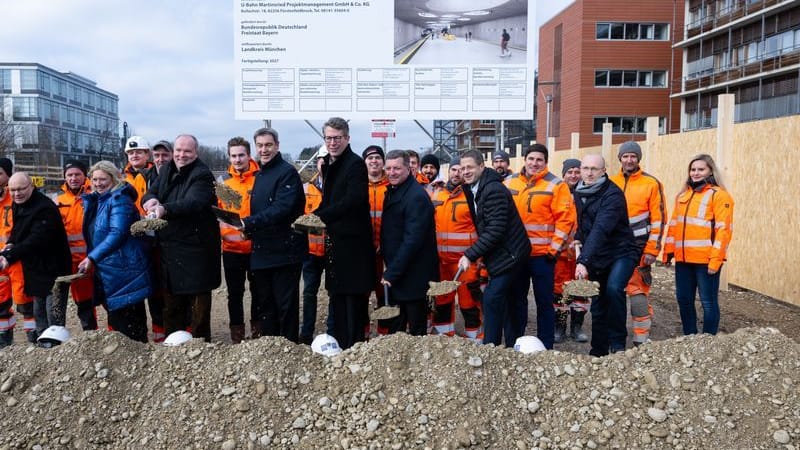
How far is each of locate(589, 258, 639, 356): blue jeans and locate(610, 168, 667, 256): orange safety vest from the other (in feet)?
1.96

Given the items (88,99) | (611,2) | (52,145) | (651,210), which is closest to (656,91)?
(611,2)

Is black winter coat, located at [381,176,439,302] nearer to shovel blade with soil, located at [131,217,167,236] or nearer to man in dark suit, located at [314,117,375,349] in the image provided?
man in dark suit, located at [314,117,375,349]

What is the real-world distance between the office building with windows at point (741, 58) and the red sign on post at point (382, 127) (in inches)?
1026

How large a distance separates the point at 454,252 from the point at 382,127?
4.25m

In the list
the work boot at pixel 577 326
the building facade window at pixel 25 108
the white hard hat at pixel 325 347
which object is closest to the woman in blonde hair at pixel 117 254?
the white hard hat at pixel 325 347

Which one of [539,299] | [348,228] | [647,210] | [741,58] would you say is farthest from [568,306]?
[741,58]

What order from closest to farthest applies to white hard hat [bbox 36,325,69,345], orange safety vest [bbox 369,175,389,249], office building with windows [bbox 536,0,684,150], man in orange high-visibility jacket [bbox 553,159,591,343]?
1. white hard hat [bbox 36,325,69,345]
2. orange safety vest [bbox 369,175,389,249]
3. man in orange high-visibility jacket [bbox 553,159,591,343]
4. office building with windows [bbox 536,0,684,150]

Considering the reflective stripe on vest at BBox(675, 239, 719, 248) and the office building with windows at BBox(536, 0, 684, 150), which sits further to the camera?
the office building with windows at BBox(536, 0, 684, 150)

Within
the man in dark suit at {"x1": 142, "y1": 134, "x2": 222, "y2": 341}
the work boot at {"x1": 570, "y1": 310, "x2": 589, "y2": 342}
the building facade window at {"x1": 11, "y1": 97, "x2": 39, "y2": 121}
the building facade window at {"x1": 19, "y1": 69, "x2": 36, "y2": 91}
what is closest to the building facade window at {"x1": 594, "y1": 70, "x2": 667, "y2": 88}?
the work boot at {"x1": 570, "y1": 310, "x2": 589, "y2": 342}

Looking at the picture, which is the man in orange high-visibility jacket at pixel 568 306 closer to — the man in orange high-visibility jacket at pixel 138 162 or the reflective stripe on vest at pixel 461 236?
the reflective stripe on vest at pixel 461 236

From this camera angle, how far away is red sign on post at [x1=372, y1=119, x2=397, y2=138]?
891 cm

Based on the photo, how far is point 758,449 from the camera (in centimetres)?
258

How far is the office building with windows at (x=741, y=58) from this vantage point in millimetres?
28234

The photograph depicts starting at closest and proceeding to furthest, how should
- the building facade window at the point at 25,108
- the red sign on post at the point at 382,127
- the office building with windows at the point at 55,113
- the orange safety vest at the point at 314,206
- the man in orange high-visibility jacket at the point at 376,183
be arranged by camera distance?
the man in orange high-visibility jacket at the point at 376,183 < the orange safety vest at the point at 314,206 < the red sign on post at the point at 382,127 < the office building with windows at the point at 55,113 < the building facade window at the point at 25,108
